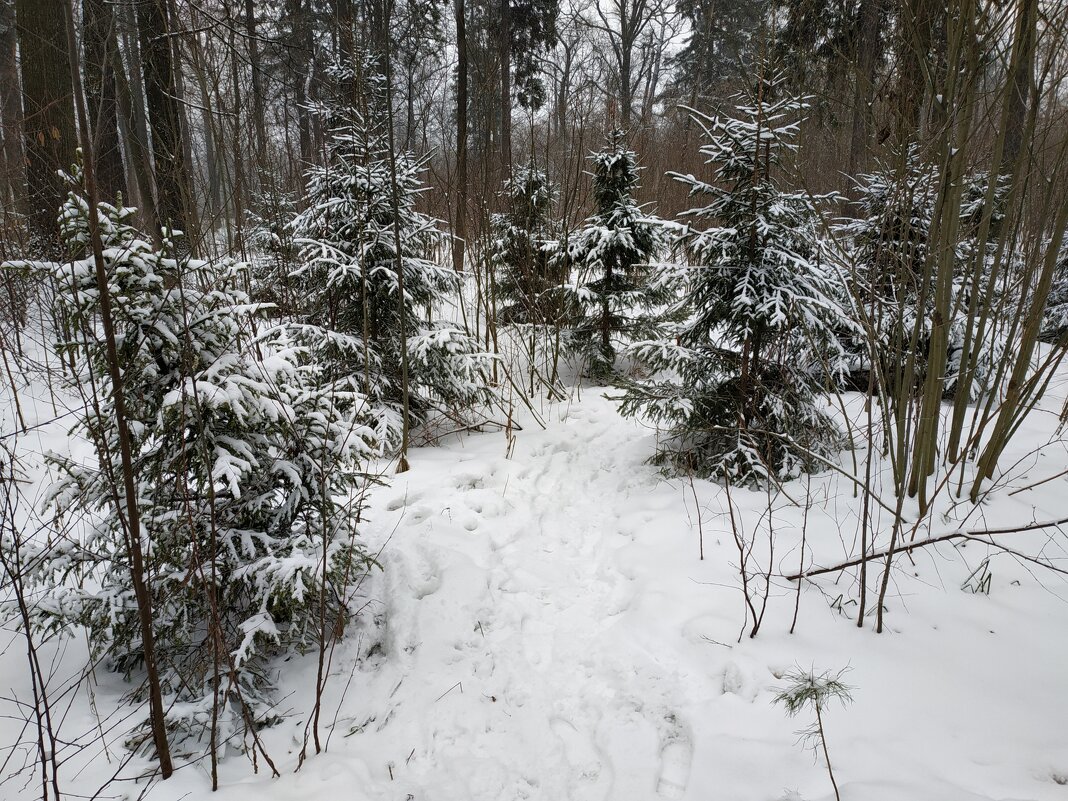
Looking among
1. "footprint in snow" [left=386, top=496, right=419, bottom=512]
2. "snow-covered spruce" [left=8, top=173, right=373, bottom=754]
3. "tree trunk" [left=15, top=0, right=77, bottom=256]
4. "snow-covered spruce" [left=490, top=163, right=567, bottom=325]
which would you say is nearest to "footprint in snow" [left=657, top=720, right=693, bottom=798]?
"snow-covered spruce" [left=8, top=173, right=373, bottom=754]

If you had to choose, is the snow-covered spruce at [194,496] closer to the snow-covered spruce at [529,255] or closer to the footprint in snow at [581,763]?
the footprint in snow at [581,763]

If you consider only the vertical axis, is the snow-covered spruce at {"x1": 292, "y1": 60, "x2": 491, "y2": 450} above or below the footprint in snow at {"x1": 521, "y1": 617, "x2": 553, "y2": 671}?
above

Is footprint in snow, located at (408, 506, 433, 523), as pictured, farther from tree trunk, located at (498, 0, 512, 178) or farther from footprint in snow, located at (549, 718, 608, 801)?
tree trunk, located at (498, 0, 512, 178)

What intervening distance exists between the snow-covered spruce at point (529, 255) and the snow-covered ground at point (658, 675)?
3.70 meters

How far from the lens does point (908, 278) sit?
3.87 meters

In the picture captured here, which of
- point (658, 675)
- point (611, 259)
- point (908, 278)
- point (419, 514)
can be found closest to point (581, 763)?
point (658, 675)

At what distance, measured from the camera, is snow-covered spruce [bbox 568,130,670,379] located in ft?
23.0

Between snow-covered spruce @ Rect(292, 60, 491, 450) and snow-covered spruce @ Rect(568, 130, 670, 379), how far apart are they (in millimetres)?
2299

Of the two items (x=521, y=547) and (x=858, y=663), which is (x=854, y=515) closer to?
(x=858, y=663)

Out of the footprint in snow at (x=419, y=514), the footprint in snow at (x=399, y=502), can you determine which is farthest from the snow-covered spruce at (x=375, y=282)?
the footprint in snow at (x=419, y=514)

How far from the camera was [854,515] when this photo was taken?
378 cm

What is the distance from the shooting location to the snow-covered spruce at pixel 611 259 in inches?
276

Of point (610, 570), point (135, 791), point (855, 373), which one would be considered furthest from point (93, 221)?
point (855, 373)

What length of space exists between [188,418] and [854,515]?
4153 millimetres
